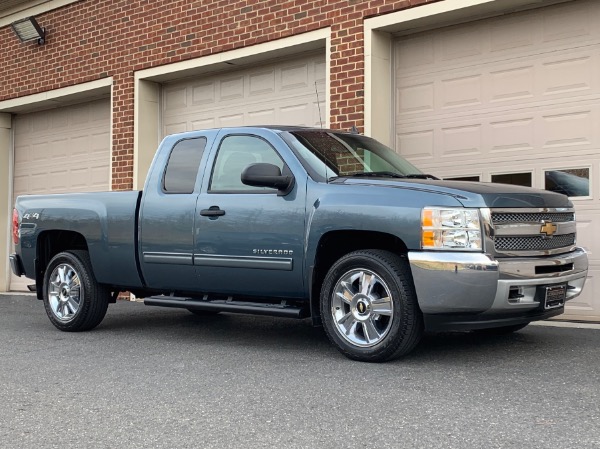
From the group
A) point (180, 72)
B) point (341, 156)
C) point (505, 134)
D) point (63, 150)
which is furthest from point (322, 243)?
point (63, 150)

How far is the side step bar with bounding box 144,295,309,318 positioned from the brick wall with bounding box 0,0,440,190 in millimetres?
3742

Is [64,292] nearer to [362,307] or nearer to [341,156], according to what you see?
[341,156]

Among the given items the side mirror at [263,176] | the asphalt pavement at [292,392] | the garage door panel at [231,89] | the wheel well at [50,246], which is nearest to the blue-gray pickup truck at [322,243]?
the side mirror at [263,176]

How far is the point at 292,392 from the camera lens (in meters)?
4.74

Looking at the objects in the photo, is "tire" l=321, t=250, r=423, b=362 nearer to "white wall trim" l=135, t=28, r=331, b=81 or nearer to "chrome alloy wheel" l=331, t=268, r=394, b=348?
"chrome alloy wheel" l=331, t=268, r=394, b=348

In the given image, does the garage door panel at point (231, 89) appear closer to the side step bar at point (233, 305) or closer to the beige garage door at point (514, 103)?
the beige garage door at point (514, 103)

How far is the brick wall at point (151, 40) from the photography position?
388 inches

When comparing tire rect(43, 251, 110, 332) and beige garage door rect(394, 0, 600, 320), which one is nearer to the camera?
tire rect(43, 251, 110, 332)

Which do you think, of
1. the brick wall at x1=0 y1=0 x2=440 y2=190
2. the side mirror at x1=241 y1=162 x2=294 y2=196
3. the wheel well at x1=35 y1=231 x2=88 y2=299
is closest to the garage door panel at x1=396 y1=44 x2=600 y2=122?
the brick wall at x1=0 y1=0 x2=440 y2=190

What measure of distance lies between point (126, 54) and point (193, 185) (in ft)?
21.5

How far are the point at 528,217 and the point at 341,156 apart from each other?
5.41ft

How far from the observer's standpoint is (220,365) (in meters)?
5.73

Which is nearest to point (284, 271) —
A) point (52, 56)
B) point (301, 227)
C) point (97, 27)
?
point (301, 227)

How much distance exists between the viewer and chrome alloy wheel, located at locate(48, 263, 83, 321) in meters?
7.77
